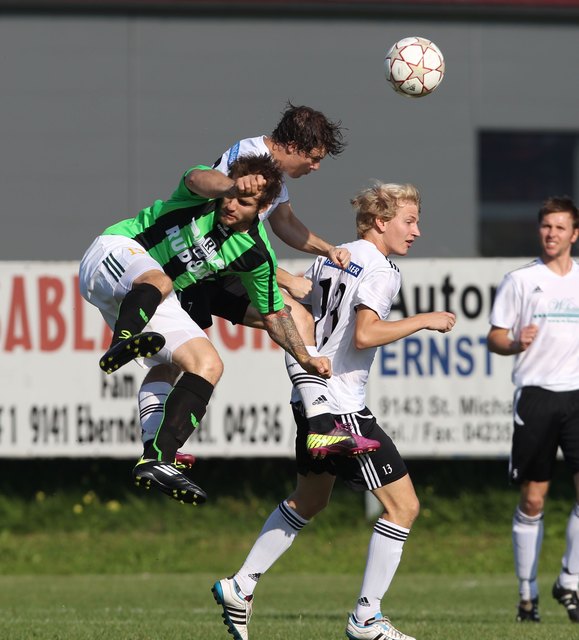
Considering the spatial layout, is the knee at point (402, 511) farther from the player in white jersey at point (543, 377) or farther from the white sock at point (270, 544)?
the player in white jersey at point (543, 377)

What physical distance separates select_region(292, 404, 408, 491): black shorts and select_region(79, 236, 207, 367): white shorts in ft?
3.04

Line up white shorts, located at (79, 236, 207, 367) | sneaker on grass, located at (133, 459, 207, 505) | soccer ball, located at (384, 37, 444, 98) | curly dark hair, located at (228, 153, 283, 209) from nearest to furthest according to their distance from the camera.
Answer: sneaker on grass, located at (133, 459, 207, 505) < curly dark hair, located at (228, 153, 283, 209) < white shorts, located at (79, 236, 207, 367) < soccer ball, located at (384, 37, 444, 98)

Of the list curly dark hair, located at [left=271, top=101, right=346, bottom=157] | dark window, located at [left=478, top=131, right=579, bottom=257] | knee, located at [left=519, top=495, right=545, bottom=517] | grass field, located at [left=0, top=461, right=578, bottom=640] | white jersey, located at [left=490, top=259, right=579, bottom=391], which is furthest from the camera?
dark window, located at [left=478, top=131, right=579, bottom=257]

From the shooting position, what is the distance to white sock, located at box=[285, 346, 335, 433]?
746 centimetres

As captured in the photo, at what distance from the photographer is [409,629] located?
8508 millimetres

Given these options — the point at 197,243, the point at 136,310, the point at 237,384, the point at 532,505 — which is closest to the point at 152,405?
the point at 136,310

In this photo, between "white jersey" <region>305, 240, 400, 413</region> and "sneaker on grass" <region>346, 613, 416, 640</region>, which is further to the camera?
"white jersey" <region>305, 240, 400, 413</region>

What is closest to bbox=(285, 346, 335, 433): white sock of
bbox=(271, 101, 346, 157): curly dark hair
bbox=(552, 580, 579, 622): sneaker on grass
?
bbox=(271, 101, 346, 157): curly dark hair

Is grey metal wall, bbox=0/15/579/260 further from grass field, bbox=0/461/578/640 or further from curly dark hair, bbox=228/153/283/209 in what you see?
curly dark hair, bbox=228/153/283/209

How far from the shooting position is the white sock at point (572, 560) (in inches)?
381

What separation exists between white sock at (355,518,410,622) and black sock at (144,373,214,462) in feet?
4.33

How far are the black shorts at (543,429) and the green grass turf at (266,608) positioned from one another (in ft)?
3.77

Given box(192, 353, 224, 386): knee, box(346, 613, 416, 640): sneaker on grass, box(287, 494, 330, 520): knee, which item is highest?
box(192, 353, 224, 386): knee

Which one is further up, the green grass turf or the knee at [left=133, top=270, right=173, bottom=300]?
the knee at [left=133, top=270, right=173, bottom=300]
